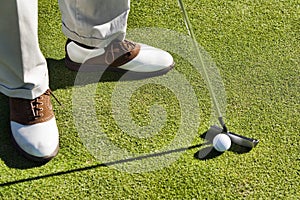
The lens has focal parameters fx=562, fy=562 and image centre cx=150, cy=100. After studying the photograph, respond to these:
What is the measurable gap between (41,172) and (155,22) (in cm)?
111

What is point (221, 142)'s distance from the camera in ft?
7.61

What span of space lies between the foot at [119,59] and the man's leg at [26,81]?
32cm

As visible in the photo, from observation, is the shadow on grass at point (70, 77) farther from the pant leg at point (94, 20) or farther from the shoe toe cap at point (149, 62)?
the pant leg at point (94, 20)

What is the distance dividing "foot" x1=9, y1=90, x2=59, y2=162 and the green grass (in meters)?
0.04

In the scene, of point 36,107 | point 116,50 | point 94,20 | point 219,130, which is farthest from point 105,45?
point 219,130

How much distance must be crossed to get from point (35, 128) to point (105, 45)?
21.4 inches

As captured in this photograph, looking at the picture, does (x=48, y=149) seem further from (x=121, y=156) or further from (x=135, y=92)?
(x=135, y=92)

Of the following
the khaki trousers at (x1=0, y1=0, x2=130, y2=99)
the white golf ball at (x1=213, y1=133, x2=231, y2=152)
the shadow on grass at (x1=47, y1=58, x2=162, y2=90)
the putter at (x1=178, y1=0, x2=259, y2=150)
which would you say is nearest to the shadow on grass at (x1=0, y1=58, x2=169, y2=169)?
the shadow on grass at (x1=47, y1=58, x2=162, y2=90)

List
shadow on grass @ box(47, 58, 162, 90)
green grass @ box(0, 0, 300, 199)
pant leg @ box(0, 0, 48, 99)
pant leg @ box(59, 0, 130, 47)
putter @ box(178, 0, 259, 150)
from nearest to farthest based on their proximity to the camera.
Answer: pant leg @ box(0, 0, 48, 99)
green grass @ box(0, 0, 300, 199)
putter @ box(178, 0, 259, 150)
pant leg @ box(59, 0, 130, 47)
shadow on grass @ box(47, 58, 162, 90)

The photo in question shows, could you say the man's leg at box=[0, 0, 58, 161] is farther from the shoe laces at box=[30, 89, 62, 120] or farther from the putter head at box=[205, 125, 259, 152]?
the putter head at box=[205, 125, 259, 152]

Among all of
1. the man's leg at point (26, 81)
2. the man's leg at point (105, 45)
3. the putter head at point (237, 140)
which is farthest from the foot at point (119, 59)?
the putter head at point (237, 140)

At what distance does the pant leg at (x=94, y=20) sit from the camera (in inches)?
96.7

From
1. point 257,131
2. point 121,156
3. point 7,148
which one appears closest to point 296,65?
point 257,131

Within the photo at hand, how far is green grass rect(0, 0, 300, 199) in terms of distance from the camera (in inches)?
87.6
